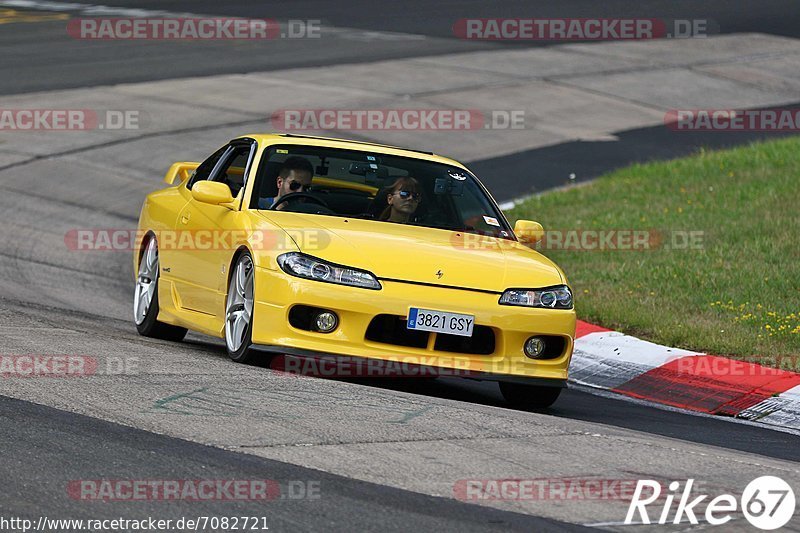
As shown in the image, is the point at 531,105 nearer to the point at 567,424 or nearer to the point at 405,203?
the point at 405,203

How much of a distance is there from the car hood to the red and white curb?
4.72 feet

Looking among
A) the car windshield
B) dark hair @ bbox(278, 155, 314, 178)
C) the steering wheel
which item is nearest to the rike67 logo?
the car windshield

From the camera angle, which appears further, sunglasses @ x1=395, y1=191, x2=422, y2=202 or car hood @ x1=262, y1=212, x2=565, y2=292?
sunglasses @ x1=395, y1=191, x2=422, y2=202

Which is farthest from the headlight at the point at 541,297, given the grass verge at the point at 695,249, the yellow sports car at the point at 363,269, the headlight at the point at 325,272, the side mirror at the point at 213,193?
the grass verge at the point at 695,249

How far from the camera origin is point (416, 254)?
28.2ft

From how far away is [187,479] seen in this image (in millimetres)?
5828

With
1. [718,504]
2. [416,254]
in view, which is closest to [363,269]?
[416,254]

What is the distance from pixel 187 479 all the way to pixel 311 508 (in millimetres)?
572

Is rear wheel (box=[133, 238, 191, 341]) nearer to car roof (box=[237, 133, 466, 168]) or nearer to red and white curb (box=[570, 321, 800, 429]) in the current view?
car roof (box=[237, 133, 466, 168])

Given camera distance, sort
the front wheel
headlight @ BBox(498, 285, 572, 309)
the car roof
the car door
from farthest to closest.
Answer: the car roof < the car door < the front wheel < headlight @ BBox(498, 285, 572, 309)

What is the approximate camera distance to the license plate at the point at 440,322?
326 inches

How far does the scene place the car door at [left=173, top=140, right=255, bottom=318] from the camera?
9.25m

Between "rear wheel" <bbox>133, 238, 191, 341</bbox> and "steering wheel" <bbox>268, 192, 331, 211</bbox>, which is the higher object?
"steering wheel" <bbox>268, 192, 331, 211</bbox>

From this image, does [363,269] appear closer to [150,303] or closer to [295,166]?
[295,166]
